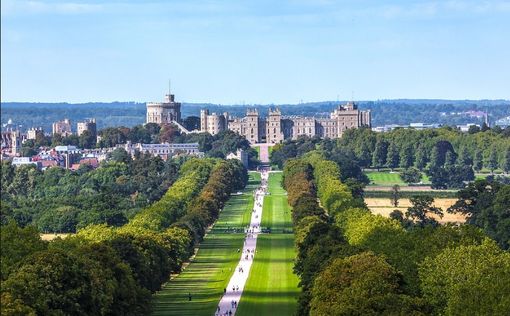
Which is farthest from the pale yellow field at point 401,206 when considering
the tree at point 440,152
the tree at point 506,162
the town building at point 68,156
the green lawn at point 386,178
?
the town building at point 68,156

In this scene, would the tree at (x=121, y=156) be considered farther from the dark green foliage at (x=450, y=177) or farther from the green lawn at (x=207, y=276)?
the green lawn at (x=207, y=276)

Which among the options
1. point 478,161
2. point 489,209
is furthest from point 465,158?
point 489,209

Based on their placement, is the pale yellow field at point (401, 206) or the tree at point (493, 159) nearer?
the pale yellow field at point (401, 206)

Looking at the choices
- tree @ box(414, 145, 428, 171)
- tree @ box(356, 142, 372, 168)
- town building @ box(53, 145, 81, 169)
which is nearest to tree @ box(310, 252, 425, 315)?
tree @ box(414, 145, 428, 171)

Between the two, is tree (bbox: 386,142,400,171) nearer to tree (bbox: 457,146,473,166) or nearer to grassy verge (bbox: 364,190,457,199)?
tree (bbox: 457,146,473,166)

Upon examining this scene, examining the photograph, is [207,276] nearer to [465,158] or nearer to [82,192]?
[82,192]

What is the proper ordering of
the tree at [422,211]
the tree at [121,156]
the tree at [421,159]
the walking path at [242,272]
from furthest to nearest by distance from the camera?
1. the tree at [421,159]
2. the tree at [121,156]
3. the tree at [422,211]
4. the walking path at [242,272]
